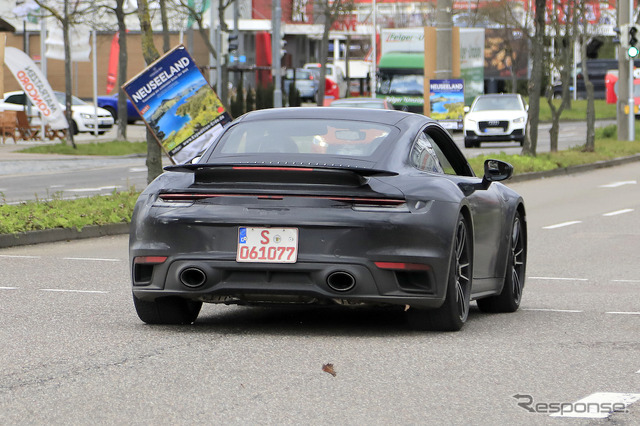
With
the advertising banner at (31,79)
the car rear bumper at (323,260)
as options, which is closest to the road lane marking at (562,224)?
the car rear bumper at (323,260)

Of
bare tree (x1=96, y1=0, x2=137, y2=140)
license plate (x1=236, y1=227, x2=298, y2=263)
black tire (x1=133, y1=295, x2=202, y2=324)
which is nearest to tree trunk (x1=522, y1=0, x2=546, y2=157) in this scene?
bare tree (x1=96, y1=0, x2=137, y2=140)

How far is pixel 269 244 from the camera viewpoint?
307 inches

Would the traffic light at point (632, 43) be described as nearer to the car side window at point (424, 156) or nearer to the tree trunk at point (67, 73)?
the tree trunk at point (67, 73)

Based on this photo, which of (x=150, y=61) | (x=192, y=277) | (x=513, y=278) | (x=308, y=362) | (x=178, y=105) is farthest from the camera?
(x=150, y=61)

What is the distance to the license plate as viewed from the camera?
7.77m

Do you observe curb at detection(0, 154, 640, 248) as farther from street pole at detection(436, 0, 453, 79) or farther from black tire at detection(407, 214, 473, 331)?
street pole at detection(436, 0, 453, 79)

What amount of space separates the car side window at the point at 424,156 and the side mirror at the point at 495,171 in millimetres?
350

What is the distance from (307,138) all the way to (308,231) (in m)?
0.97

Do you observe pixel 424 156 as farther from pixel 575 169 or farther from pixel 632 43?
pixel 632 43

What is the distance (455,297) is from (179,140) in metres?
11.4

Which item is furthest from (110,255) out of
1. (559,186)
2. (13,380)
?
(559,186)

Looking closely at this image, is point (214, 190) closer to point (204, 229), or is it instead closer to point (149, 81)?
point (204, 229)

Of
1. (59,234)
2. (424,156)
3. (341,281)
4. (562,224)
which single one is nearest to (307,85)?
(562,224)

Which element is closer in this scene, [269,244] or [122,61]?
[269,244]
